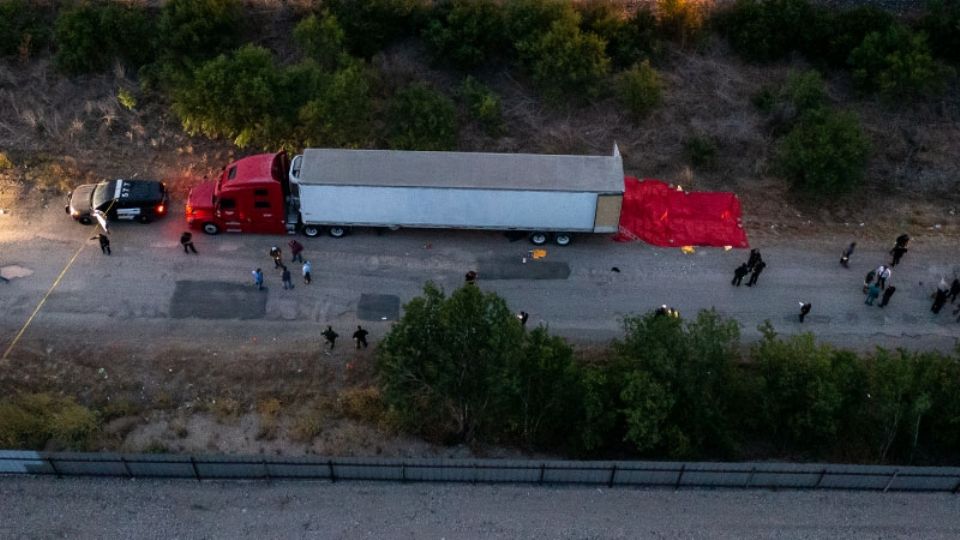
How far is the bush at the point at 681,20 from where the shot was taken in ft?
105

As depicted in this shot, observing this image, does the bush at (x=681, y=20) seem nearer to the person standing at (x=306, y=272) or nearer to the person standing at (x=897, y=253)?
the person standing at (x=897, y=253)

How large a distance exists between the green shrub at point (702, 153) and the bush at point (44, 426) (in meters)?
21.1

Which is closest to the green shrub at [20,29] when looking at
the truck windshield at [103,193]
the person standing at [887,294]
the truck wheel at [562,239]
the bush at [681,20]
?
the truck windshield at [103,193]

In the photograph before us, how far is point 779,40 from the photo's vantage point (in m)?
32.3

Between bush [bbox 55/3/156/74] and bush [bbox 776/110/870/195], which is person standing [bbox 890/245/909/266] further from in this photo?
bush [bbox 55/3/156/74]

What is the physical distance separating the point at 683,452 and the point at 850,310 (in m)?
9.06

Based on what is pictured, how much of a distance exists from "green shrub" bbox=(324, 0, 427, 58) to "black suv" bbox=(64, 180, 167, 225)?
982 cm

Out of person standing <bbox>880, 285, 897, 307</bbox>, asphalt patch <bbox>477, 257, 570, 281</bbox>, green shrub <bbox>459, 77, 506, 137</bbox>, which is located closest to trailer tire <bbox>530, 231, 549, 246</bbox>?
asphalt patch <bbox>477, 257, 570, 281</bbox>

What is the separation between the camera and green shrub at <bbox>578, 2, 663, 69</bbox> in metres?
31.6

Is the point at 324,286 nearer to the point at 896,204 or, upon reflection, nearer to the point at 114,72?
the point at 114,72

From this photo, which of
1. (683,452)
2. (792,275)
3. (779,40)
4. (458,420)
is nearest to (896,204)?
(792,275)

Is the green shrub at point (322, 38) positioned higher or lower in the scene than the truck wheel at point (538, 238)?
higher

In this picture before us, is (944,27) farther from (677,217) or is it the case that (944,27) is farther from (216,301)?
(216,301)

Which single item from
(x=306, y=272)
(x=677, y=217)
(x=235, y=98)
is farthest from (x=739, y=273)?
(x=235, y=98)
